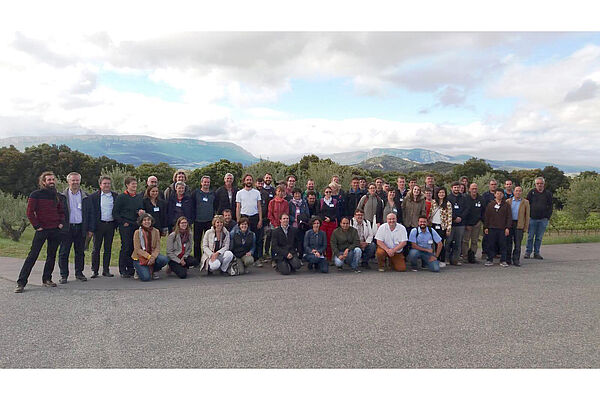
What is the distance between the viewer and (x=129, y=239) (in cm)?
794

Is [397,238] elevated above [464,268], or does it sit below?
above

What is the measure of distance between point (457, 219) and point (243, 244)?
17.7 feet

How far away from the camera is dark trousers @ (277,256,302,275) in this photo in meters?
8.33

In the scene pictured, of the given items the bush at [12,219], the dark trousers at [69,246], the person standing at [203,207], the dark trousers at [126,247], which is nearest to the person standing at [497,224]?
Result: the person standing at [203,207]

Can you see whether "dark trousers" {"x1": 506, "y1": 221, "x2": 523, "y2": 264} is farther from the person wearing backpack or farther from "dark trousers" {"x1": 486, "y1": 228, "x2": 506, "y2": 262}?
the person wearing backpack

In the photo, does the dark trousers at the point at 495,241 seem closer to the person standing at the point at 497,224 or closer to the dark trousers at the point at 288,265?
the person standing at the point at 497,224

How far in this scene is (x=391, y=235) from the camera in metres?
8.87

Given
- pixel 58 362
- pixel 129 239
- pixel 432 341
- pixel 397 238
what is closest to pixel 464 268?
pixel 397 238

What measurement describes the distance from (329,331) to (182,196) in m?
5.28

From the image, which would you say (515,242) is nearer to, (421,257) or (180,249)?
(421,257)

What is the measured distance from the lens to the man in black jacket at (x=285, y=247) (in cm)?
845

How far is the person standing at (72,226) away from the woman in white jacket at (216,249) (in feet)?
7.93

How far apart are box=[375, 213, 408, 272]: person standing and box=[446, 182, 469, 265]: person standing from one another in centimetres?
165

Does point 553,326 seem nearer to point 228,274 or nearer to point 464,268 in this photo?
point 464,268
